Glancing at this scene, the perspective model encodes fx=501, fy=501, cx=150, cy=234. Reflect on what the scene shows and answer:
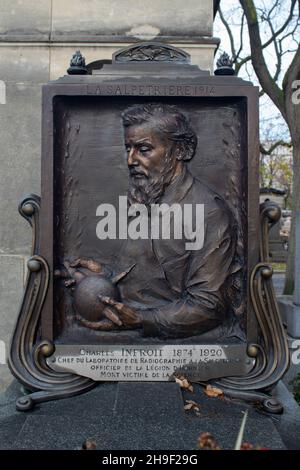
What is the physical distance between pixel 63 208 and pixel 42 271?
0.54 metres

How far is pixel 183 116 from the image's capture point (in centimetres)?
396

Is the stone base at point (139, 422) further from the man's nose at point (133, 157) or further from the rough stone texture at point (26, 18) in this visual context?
the rough stone texture at point (26, 18)

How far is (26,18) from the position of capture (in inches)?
Answer: 233

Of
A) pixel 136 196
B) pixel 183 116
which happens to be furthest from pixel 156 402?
pixel 183 116

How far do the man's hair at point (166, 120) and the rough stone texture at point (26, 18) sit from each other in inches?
102

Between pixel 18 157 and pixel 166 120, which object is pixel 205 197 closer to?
pixel 166 120

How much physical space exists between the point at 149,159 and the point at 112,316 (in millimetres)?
1251

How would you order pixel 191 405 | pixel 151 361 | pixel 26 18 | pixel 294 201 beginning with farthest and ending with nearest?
pixel 294 201, pixel 26 18, pixel 151 361, pixel 191 405

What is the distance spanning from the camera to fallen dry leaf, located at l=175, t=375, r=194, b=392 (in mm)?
3680

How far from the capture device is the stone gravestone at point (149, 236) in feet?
12.3

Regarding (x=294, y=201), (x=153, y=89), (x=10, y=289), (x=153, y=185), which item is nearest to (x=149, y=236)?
(x=153, y=185)

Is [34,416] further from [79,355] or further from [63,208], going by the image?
[63,208]

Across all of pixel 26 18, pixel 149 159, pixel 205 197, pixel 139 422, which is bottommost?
pixel 139 422
